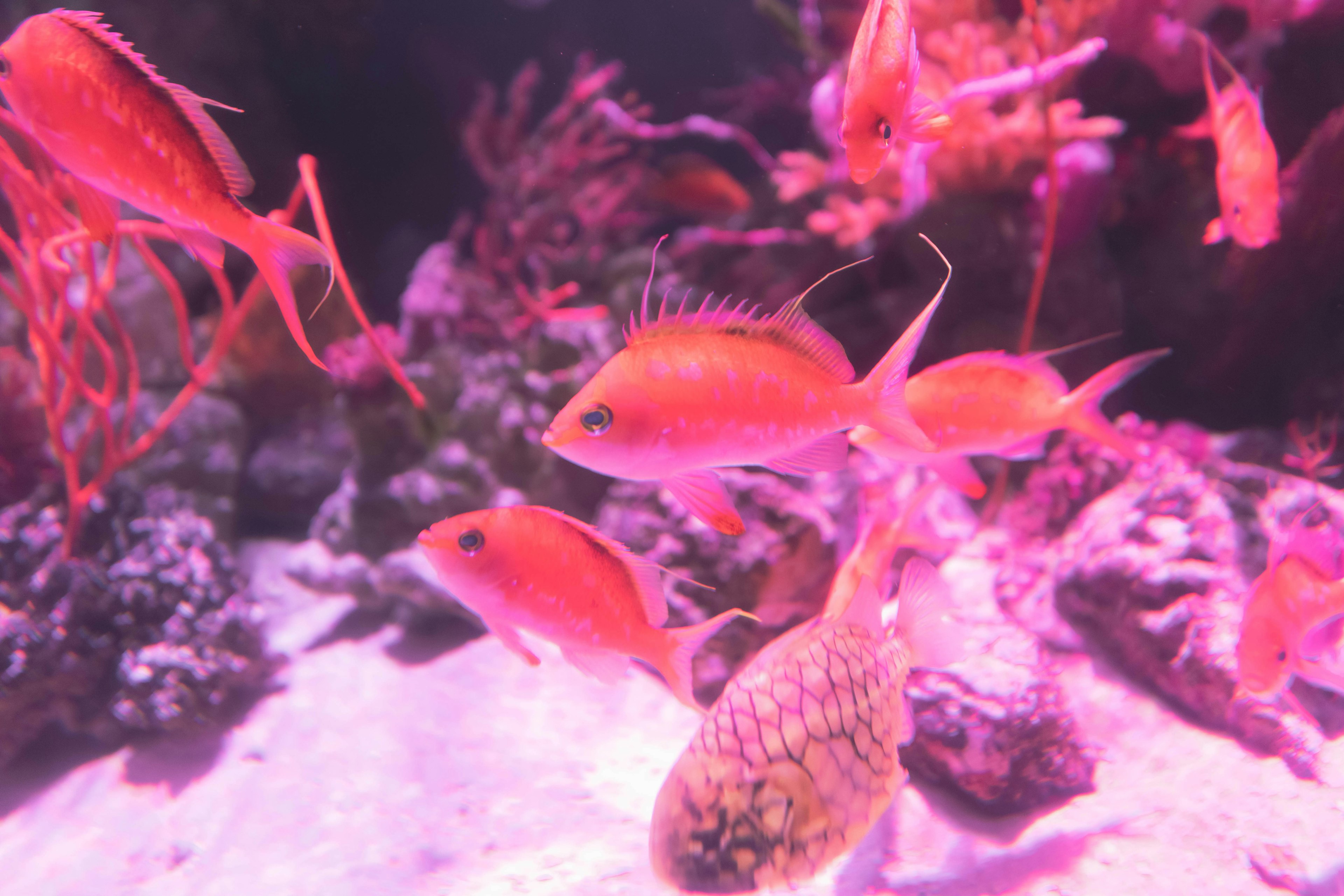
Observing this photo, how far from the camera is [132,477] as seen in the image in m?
3.78

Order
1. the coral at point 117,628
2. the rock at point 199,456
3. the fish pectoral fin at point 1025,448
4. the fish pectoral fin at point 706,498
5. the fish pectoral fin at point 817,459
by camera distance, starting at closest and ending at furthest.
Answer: the fish pectoral fin at point 706,498, the fish pectoral fin at point 817,459, the fish pectoral fin at point 1025,448, the coral at point 117,628, the rock at point 199,456

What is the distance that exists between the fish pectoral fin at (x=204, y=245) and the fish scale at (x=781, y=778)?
1.41 m

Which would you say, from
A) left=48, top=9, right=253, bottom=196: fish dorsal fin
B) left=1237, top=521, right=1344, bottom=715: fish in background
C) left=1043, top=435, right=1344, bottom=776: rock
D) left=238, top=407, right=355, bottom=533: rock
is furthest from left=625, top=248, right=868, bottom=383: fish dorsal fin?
left=238, top=407, right=355, bottom=533: rock

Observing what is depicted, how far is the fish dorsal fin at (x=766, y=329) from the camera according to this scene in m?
1.35

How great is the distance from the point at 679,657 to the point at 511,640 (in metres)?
0.44

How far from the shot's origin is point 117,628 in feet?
10.2

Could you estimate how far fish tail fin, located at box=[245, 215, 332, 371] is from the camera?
3.92ft

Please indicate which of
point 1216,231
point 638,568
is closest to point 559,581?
point 638,568

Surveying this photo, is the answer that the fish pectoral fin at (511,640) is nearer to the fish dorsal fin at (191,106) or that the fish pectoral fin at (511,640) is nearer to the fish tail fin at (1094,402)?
the fish dorsal fin at (191,106)

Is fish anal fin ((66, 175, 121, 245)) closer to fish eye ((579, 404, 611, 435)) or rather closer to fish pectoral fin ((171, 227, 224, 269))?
fish pectoral fin ((171, 227, 224, 269))

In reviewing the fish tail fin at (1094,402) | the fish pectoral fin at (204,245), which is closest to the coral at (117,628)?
the fish pectoral fin at (204,245)

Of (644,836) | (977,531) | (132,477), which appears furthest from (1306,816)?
(132,477)

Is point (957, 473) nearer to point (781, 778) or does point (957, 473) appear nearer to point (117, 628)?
point (781, 778)

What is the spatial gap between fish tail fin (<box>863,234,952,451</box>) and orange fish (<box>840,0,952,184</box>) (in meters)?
0.30
